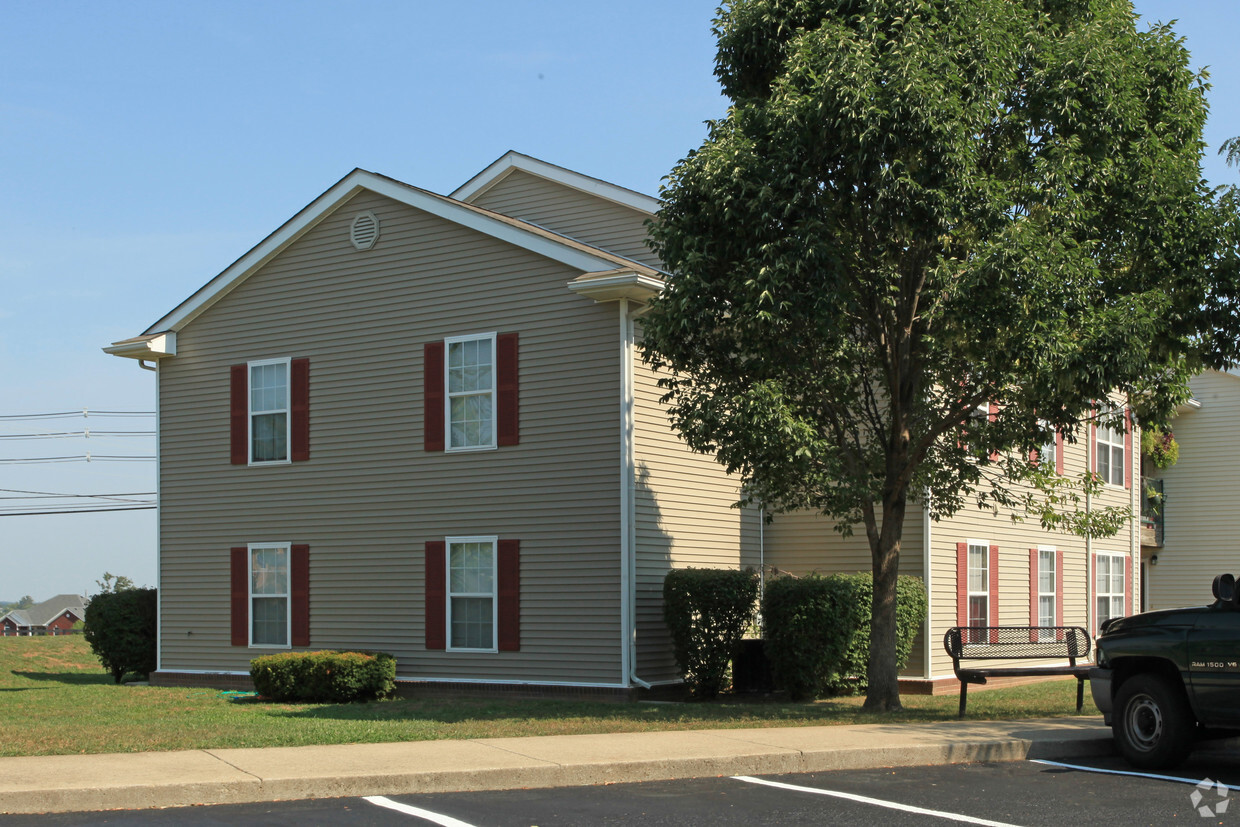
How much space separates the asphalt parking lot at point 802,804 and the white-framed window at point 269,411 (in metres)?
12.7

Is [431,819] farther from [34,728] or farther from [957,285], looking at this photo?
[957,285]

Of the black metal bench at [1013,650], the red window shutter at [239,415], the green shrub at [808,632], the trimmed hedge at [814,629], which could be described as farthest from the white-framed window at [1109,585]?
the red window shutter at [239,415]

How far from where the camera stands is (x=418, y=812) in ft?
27.8

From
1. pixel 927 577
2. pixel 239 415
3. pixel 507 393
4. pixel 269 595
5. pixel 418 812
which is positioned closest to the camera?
pixel 418 812

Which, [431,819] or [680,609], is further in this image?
[680,609]

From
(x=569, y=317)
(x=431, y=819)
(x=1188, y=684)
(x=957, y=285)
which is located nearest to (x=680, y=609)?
(x=569, y=317)

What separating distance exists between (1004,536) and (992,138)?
423 inches

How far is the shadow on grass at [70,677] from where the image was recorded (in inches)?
885

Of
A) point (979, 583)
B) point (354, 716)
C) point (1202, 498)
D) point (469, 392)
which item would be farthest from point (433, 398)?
point (1202, 498)

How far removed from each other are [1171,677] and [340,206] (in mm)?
14873

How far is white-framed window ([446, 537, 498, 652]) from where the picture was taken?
18.7 meters

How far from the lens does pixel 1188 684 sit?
10.3 m

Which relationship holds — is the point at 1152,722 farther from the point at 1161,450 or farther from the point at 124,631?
the point at 1161,450

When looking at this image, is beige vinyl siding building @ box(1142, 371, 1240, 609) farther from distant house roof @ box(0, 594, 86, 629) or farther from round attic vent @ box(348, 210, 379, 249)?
distant house roof @ box(0, 594, 86, 629)
